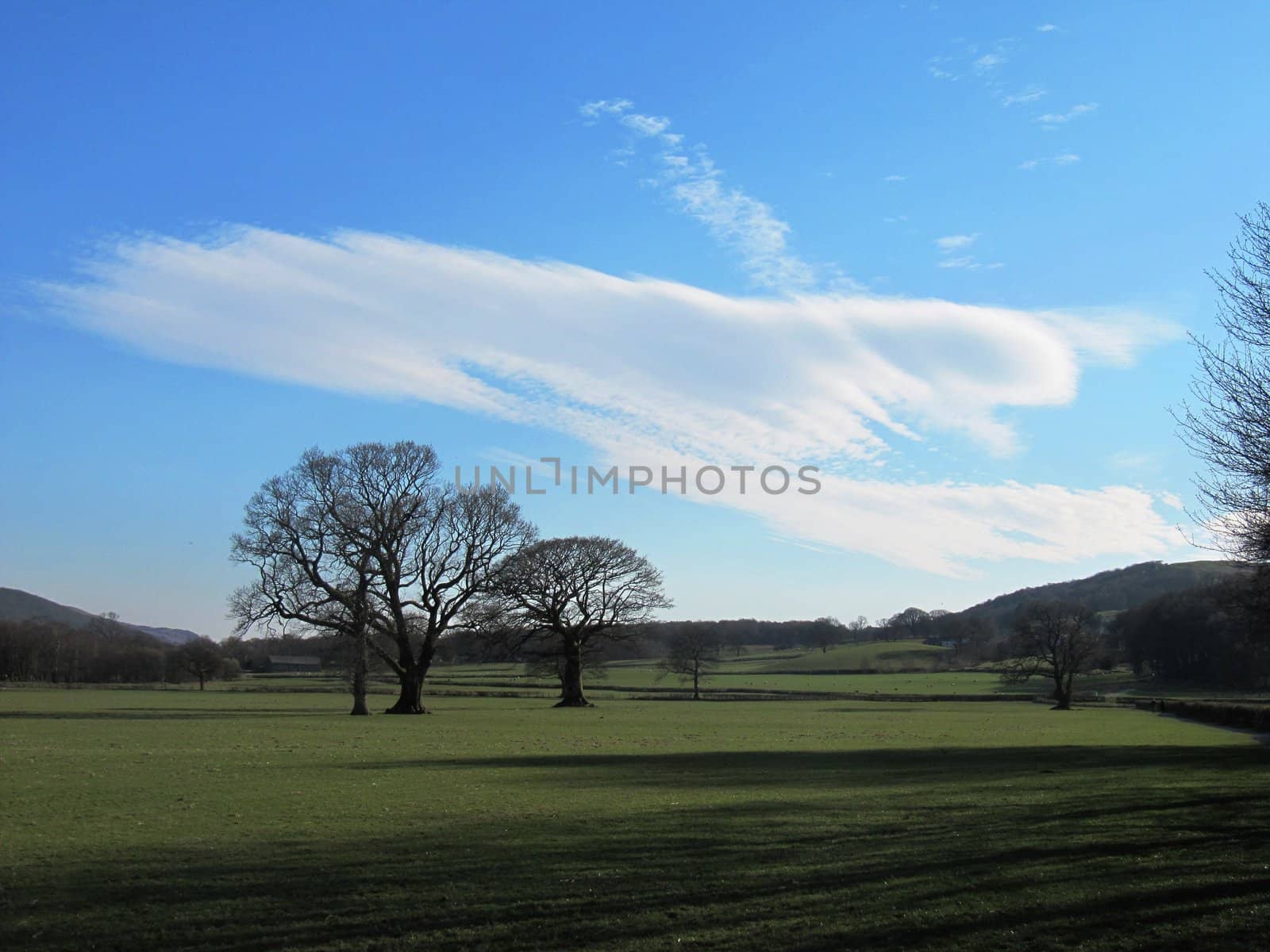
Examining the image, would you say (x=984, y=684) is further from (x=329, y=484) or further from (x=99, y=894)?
(x=99, y=894)

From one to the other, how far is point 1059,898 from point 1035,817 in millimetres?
6238

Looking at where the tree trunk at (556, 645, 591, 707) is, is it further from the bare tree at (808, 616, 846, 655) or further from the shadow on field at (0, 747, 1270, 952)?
the bare tree at (808, 616, 846, 655)

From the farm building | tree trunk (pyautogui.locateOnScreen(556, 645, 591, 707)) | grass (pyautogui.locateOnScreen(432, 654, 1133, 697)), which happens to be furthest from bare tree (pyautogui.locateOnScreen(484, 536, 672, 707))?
the farm building

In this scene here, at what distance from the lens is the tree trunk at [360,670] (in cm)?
5062

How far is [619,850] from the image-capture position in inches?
495

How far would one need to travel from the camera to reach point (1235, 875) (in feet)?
34.9

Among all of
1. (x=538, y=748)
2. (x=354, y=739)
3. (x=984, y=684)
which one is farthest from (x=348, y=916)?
Answer: (x=984, y=684)

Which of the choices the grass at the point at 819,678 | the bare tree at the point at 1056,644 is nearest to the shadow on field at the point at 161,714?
the grass at the point at 819,678

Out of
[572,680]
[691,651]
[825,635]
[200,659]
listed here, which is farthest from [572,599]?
[825,635]

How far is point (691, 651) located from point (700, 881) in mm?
87689

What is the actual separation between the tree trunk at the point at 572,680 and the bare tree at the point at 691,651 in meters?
26.7

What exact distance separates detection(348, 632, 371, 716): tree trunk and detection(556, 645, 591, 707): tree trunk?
64.3 ft

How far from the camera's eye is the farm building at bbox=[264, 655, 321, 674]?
172125 millimetres

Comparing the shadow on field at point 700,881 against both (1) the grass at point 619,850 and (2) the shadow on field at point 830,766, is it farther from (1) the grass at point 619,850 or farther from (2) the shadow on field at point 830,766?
(2) the shadow on field at point 830,766
